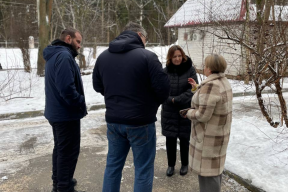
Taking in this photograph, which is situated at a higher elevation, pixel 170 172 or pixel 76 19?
pixel 76 19

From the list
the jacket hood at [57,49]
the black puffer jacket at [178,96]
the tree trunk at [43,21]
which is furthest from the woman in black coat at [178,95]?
the tree trunk at [43,21]

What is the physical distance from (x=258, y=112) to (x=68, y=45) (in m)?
5.88

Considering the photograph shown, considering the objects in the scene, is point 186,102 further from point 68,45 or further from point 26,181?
point 26,181

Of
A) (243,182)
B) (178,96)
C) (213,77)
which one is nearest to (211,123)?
(213,77)

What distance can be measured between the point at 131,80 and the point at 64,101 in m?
0.95

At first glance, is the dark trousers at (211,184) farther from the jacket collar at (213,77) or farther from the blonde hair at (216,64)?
the blonde hair at (216,64)

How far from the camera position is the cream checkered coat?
2.39 metres

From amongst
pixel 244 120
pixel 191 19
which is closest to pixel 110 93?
pixel 244 120

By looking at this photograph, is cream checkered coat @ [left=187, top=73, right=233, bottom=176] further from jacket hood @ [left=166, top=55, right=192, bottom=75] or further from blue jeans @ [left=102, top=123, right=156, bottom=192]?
jacket hood @ [left=166, top=55, right=192, bottom=75]

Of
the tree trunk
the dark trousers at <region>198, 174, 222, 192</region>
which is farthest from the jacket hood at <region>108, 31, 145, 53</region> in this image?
the tree trunk

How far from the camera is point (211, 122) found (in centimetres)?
246

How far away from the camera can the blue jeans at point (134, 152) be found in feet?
7.91

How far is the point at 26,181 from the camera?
351 centimetres

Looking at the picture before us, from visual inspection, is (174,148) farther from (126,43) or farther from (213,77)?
(126,43)
